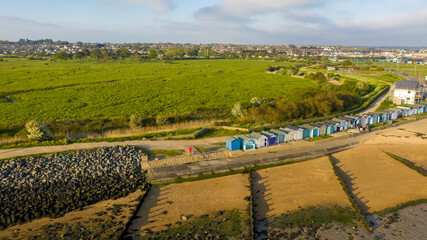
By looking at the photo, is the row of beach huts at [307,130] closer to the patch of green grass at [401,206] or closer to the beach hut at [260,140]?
the beach hut at [260,140]

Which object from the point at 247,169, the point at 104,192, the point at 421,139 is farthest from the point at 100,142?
the point at 421,139

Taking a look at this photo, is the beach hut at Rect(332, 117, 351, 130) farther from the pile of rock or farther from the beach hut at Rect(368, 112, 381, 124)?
the pile of rock

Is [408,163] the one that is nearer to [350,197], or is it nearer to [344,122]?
[344,122]

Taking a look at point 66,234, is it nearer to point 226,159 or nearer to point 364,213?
point 226,159

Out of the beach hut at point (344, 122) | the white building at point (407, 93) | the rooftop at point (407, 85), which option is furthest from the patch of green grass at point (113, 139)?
the rooftop at point (407, 85)

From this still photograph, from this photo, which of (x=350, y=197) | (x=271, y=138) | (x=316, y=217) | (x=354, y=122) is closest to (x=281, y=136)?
(x=271, y=138)

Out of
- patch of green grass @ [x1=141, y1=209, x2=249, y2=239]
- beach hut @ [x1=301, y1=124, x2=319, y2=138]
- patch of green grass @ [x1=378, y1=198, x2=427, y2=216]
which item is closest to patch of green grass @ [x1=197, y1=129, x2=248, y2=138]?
beach hut @ [x1=301, y1=124, x2=319, y2=138]

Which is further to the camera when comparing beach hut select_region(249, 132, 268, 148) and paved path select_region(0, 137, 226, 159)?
beach hut select_region(249, 132, 268, 148)
